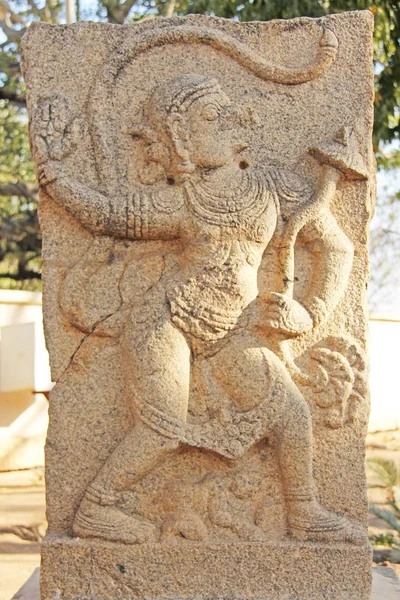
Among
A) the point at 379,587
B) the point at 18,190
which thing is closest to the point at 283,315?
the point at 379,587

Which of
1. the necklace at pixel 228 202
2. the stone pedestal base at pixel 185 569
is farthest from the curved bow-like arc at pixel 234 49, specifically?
the stone pedestal base at pixel 185 569

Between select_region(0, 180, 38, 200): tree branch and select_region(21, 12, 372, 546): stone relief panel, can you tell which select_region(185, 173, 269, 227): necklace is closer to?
select_region(21, 12, 372, 546): stone relief panel

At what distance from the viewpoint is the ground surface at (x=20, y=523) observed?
395 centimetres

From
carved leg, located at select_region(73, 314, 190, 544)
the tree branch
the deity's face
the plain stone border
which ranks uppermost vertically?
the tree branch

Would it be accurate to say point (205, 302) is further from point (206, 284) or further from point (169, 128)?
point (169, 128)

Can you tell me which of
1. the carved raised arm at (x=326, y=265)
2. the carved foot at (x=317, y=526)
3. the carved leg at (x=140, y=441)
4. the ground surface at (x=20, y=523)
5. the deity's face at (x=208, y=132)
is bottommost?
the ground surface at (x=20, y=523)

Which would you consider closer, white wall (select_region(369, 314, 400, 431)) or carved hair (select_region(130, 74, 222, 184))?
carved hair (select_region(130, 74, 222, 184))

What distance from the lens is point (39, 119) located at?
2752 millimetres

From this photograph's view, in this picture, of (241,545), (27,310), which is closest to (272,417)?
(241,545)

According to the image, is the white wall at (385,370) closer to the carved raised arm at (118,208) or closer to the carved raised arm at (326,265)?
the carved raised arm at (326,265)

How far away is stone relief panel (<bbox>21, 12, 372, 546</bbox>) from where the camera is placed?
2.67m

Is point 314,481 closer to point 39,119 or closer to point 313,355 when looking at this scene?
point 313,355

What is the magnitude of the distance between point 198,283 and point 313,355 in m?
0.51

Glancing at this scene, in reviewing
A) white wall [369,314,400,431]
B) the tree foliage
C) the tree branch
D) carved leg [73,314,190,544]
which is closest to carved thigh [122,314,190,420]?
carved leg [73,314,190,544]
